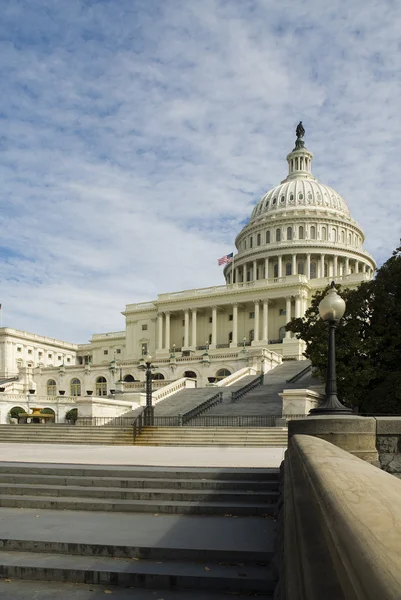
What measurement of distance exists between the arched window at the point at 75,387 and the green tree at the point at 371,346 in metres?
48.4

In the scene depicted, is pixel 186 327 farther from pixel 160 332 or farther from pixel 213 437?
pixel 213 437

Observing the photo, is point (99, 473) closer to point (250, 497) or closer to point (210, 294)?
point (250, 497)

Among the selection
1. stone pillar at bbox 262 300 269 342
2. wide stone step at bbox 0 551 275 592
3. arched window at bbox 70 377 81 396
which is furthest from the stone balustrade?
stone pillar at bbox 262 300 269 342

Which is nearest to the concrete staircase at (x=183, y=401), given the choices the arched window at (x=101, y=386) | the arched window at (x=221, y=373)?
the arched window at (x=221, y=373)

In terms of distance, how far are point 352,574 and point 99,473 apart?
33.0ft

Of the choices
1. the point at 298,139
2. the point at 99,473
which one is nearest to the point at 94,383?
the point at 99,473

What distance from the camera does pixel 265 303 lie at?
92.5m

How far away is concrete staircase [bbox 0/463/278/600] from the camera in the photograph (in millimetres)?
6188

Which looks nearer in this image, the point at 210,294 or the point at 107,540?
the point at 107,540

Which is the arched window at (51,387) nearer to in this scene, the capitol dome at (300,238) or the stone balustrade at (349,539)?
the capitol dome at (300,238)

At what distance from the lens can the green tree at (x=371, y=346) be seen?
31.5 metres

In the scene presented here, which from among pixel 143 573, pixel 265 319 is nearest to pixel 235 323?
pixel 265 319

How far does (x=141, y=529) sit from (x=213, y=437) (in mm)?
20427

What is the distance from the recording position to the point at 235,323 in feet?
314
